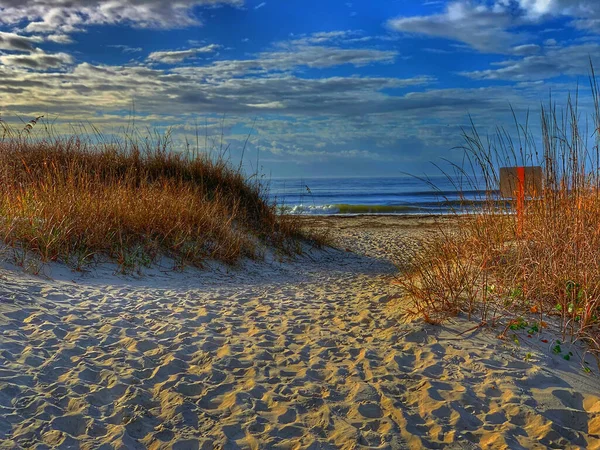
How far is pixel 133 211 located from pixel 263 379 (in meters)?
4.94

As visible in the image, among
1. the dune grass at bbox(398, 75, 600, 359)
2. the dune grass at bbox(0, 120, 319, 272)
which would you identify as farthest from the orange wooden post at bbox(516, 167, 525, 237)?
the dune grass at bbox(0, 120, 319, 272)

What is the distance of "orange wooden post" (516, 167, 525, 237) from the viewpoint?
226 inches

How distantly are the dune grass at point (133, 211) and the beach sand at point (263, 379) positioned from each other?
117 centimetres

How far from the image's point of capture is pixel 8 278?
18.1 ft

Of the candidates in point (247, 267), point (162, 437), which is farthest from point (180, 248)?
point (162, 437)

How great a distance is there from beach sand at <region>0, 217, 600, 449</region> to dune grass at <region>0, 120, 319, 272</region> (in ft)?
3.85

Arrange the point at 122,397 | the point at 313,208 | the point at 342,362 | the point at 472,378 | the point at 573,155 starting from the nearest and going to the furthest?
1. the point at 122,397
2. the point at 472,378
3. the point at 342,362
4. the point at 573,155
5. the point at 313,208

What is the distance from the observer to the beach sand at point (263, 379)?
3070 millimetres

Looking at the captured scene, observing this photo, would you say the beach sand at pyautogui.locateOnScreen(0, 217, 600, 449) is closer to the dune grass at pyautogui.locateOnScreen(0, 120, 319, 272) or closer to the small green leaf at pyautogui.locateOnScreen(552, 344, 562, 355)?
the small green leaf at pyautogui.locateOnScreen(552, 344, 562, 355)

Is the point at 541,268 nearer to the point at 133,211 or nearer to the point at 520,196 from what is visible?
the point at 520,196

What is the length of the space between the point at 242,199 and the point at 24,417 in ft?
25.7

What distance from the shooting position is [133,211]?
7844mm

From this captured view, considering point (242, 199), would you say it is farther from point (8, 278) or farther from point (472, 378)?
point (472, 378)

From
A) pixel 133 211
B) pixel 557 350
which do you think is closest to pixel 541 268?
pixel 557 350
